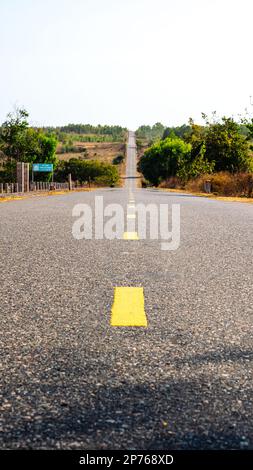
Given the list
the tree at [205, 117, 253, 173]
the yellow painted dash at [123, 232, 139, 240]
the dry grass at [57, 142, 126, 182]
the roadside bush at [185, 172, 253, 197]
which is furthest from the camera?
the dry grass at [57, 142, 126, 182]

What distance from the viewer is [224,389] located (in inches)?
108

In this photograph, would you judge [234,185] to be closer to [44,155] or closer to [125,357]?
[125,357]

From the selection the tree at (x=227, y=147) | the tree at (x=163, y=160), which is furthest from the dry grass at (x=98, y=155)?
the tree at (x=227, y=147)

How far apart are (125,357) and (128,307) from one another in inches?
45.8

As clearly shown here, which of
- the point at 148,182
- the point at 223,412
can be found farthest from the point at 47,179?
the point at 223,412

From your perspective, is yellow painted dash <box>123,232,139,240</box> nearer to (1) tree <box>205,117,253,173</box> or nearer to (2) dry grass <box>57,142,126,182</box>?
(1) tree <box>205,117,253,173</box>

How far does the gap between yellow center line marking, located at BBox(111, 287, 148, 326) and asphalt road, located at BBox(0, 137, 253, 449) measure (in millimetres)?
60

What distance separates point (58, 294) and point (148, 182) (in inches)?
5026

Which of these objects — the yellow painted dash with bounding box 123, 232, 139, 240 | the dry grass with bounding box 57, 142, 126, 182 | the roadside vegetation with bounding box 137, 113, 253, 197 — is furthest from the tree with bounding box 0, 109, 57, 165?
the dry grass with bounding box 57, 142, 126, 182

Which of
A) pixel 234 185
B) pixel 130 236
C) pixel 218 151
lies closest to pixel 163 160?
pixel 218 151

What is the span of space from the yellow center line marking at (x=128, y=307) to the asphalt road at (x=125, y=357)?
2.4 inches

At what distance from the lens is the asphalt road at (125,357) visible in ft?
7.42

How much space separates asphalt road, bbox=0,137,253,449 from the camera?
226 cm

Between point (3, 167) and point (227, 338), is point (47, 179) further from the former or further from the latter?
point (227, 338)
